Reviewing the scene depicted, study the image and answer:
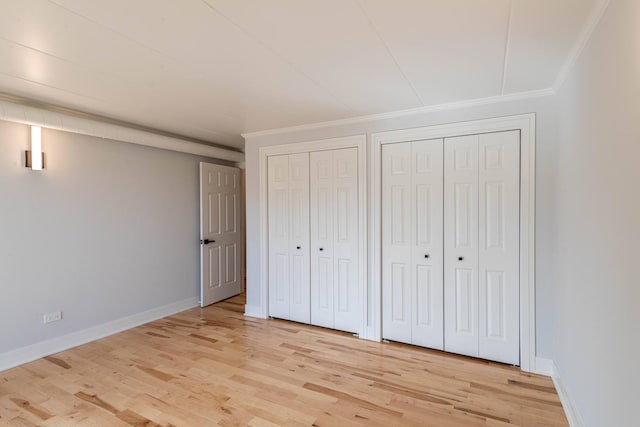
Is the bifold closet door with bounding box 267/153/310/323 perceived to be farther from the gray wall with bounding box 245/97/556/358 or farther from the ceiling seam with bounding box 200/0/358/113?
the gray wall with bounding box 245/97/556/358

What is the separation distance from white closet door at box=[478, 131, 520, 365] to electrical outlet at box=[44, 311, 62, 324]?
4152mm

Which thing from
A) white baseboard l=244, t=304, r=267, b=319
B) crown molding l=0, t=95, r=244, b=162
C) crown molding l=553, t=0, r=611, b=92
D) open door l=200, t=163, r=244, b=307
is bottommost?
white baseboard l=244, t=304, r=267, b=319

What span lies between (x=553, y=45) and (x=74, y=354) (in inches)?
185

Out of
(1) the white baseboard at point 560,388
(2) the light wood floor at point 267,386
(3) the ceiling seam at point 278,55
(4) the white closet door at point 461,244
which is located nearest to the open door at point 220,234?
(2) the light wood floor at point 267,386

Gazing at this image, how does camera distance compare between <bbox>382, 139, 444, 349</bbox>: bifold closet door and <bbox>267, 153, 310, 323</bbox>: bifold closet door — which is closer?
<bbox>382, 139, 444, 349</bbox>: bifold closet door

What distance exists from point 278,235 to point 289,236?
165mm

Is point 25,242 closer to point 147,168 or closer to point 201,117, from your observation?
point 147,168

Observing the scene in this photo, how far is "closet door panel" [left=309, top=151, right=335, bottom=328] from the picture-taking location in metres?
3.83

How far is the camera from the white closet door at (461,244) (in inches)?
121

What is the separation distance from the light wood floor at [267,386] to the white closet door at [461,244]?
0.26m

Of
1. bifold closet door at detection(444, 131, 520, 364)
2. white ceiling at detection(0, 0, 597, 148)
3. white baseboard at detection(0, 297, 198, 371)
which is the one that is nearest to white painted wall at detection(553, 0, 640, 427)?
white ceiling at detection(0, 0, 597, 148)

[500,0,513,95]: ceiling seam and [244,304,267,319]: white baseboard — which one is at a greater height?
[500,0,513,95]: ceiling seam

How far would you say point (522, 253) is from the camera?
2.86 meters

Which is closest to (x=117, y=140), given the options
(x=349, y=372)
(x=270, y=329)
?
(x=270, y=329)
